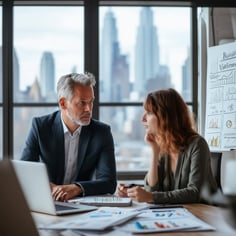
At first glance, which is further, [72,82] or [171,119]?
[72,82]

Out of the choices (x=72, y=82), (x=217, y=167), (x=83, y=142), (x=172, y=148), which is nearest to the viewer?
(x=172, y=148)

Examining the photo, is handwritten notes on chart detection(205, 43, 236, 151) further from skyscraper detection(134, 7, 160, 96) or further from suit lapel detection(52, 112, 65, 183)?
suit lapel detection(52, 112, 65, 183)

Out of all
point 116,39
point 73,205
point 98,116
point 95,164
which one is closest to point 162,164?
point 95,164

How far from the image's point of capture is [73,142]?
110 inches

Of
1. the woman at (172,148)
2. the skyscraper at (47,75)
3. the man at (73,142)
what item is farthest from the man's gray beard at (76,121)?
the skyscraper at (47,75)

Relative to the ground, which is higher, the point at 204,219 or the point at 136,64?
the point at 136,64

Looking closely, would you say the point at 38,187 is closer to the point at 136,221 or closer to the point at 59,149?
the point at 136,221

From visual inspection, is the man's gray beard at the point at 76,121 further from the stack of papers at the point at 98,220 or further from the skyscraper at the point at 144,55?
the skyscraper at the point at 144,55

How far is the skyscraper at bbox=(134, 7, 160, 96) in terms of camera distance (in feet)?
15.7

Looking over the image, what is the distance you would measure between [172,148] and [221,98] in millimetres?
1901

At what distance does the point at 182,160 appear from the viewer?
2.37 m

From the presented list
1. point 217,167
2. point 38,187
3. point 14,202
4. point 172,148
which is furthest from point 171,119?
point 14,202

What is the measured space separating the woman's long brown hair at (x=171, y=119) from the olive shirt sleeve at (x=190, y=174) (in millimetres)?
68

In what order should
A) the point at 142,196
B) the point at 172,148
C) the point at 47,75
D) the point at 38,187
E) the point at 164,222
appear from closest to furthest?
the point at 164,222
the point at 38,187
the point at 142,196
the point at 172,148
the point at 47,75
